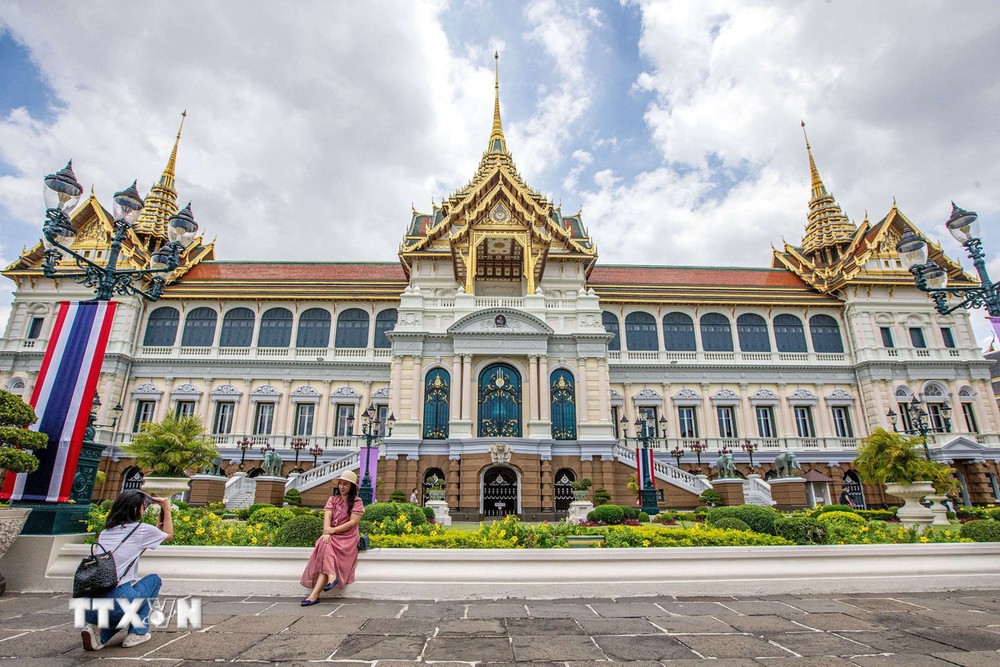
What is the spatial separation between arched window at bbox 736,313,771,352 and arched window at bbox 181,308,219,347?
3304cm

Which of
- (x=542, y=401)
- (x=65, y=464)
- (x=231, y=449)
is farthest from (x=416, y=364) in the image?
(x=65, y=464)

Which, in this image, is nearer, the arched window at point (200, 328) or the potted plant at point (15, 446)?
the potted plant at point (15, 446)

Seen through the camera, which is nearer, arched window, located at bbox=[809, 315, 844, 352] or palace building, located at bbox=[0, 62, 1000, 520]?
palace building, located at bbox=[0, 62, 1000, 520]

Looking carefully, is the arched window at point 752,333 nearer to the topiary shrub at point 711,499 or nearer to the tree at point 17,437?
the topiary shrub at point 711,499

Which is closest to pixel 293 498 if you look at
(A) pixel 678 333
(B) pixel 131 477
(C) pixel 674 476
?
(B) pixel 131 477

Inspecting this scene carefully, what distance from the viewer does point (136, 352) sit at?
3166cm

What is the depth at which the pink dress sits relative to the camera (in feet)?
22.1

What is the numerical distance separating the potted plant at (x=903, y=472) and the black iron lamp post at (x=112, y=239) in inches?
779

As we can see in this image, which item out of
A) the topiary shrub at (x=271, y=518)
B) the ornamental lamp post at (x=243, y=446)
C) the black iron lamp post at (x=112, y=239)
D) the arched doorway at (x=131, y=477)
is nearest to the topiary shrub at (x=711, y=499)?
the topiary shrub at (x=271, y=518)

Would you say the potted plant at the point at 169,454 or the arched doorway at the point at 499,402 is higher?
the arched doorway at the point at 499,402

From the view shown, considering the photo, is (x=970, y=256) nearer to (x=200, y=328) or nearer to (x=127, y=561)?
(x=127, y=561)

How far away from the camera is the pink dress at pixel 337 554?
673cm

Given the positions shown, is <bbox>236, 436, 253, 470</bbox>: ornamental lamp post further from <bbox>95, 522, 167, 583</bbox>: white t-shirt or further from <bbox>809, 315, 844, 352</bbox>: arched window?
<bbox>809, 315, 844, 352</bbox>: arched window

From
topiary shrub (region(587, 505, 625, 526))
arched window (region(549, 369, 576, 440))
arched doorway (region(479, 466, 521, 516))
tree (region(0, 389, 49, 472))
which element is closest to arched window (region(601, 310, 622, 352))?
arched window (region(549, 369, 576, 440))
